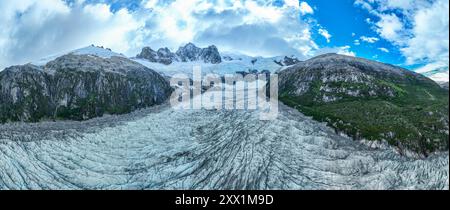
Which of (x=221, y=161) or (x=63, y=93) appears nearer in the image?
(x=221, y=161)

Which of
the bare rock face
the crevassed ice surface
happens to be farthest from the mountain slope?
the bare rock face

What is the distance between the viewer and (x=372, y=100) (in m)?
128

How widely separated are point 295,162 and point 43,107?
120378 millimetres

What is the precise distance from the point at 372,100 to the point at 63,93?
350 feet

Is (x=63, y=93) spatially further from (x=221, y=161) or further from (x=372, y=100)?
(x=221, y=161)

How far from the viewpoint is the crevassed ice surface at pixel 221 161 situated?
59.4 m

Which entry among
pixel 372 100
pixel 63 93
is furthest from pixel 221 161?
pixel 63 93

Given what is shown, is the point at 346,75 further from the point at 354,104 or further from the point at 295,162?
the point at 295,162

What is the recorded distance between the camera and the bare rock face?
164 meters

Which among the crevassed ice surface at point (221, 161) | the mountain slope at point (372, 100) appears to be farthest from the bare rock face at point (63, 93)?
the crevassed ice surface at point (221, 161)

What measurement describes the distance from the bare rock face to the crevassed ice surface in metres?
67.6
